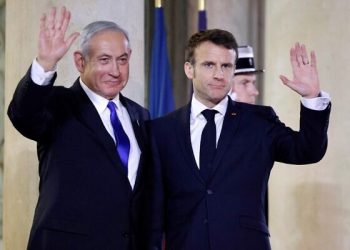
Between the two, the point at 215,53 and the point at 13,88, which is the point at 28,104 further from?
the point at 13,88

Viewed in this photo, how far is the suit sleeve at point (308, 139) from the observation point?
2.68 m

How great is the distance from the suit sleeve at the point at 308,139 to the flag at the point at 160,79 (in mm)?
3499

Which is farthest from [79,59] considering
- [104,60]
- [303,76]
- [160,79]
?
[160,79]

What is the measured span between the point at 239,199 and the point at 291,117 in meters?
1.99

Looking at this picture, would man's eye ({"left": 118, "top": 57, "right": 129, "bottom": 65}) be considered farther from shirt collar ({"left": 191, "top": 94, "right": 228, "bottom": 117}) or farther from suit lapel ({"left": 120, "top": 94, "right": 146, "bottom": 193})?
shirt collar ({"left": 191, "top": 94, "right": 228, "bottom": 117})

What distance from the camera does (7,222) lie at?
358cm

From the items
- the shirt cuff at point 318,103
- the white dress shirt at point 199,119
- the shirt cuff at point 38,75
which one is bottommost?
the white dress shirt at point 199,119

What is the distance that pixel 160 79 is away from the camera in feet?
20.9

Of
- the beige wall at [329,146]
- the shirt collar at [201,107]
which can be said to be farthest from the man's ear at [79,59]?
the beige wall at [329,146]

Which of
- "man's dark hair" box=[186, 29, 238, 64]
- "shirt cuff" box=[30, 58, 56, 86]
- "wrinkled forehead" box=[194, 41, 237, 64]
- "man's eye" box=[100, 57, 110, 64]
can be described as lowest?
"shirt cuff" box=[30, 58, 56, 86]

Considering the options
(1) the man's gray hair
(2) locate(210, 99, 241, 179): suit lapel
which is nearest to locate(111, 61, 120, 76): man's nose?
(1) the man's gray hair

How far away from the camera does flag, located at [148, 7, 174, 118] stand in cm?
625

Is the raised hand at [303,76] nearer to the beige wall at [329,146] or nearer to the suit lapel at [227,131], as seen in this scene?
the suit lapel at [227,131]

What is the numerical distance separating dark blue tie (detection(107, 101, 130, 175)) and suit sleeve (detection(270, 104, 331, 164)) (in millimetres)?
705
